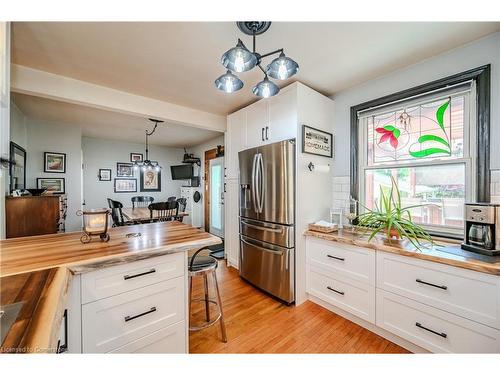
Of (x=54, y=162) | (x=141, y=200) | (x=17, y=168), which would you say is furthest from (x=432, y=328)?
(x=141, y=200)

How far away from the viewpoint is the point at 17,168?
116 inches

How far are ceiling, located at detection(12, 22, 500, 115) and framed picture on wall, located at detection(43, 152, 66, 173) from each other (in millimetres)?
2278

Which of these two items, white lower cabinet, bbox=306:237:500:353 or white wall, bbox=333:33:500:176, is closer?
white lower cabinet, bbox=306:237:500:353

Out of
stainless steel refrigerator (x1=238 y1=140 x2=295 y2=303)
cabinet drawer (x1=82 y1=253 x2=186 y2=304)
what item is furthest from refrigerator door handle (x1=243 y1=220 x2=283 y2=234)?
cabinet drawer (x1=82 y1=253 x2=186 y2=304)

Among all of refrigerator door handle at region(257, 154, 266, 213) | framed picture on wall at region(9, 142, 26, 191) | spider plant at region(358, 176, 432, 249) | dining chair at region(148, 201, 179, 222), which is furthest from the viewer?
dining chair at region(148, 201, 179, 222)

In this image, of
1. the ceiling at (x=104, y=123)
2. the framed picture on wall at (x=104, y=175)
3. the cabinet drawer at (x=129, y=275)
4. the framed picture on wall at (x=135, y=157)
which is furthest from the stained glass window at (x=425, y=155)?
the framed picture on wall at (x=104, y=175)

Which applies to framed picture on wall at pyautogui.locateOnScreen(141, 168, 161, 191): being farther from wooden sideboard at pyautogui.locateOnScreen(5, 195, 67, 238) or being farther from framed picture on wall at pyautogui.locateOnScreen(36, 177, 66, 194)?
wooden sideboard at pyautogui.locateOnScreen(5, 195, 67, 238)

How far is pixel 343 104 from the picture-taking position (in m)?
2.48

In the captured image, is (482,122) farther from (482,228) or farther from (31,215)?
(31,215)

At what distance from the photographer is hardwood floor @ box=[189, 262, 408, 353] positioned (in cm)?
158

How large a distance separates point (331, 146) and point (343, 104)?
0.52m

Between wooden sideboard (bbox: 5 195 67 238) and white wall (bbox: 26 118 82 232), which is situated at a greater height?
white wall (bbox: 26 118 82 232)
